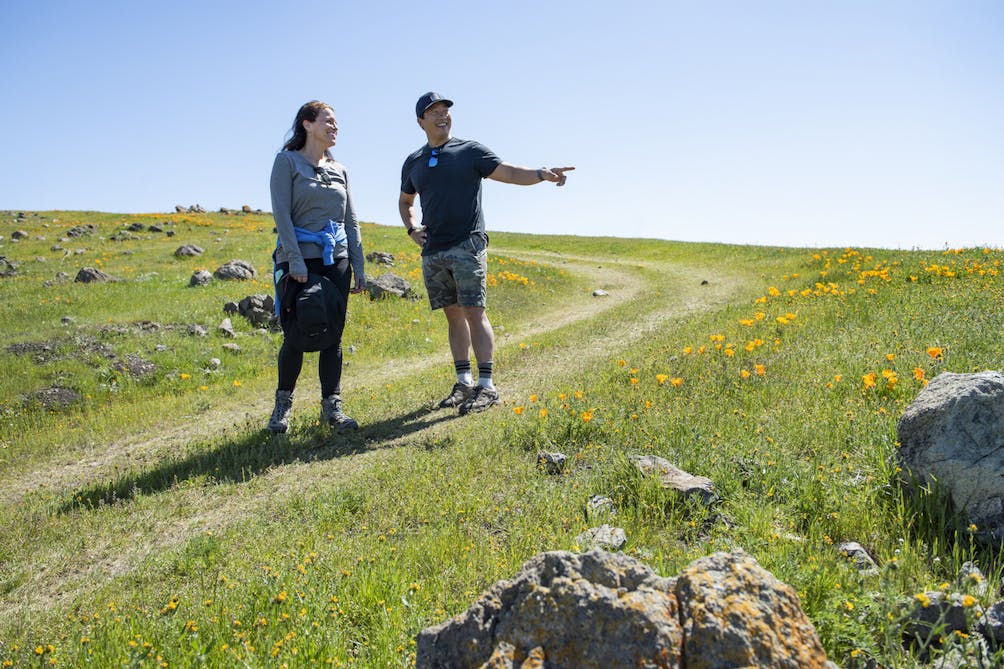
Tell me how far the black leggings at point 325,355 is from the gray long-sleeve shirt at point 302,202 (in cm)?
11

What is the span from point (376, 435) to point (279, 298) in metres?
1.83

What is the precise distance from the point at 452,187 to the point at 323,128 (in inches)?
61.9

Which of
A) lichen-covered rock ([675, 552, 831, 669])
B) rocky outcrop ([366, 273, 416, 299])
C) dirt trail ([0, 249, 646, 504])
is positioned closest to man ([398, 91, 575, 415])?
dirt trail ([0, 249, 646, 504])

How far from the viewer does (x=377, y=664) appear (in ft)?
8.65

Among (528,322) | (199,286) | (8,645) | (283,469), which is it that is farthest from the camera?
(199,286)

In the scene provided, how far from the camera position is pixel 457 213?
272 inches

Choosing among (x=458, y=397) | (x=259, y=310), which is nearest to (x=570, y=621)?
(x=458, y=397)

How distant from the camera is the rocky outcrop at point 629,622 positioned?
1.80m

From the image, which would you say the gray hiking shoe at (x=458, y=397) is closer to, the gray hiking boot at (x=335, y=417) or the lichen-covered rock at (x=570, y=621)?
the gray hiking boot at (x=335, y=417)

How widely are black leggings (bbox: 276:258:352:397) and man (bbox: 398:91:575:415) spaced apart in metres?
0.93

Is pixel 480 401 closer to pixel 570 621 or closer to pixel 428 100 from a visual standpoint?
pixel 428 100

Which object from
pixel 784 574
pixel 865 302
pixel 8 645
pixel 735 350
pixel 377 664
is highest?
pixel 865 302

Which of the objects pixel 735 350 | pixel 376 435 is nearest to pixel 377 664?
pixel 376 435

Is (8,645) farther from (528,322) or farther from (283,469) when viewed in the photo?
(528,322)
